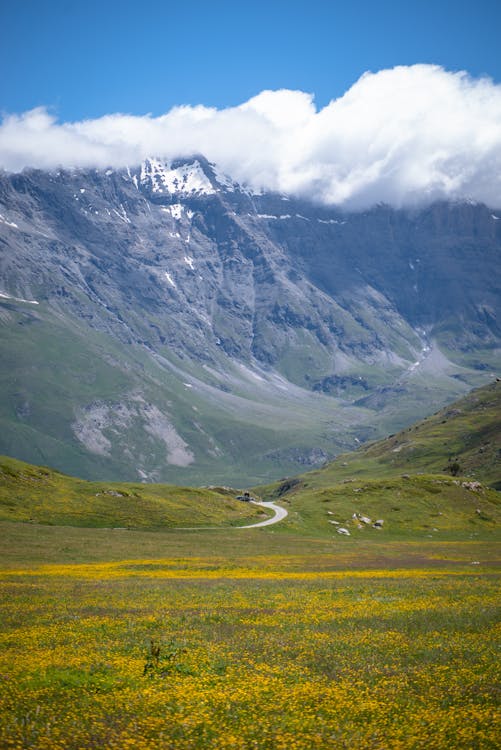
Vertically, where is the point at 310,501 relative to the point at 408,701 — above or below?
below

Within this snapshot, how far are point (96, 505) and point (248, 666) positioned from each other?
288ft

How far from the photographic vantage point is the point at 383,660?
22.6m

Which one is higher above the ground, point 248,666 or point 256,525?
point 248,666

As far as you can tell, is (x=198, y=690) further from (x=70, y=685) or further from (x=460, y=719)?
(x=460, y=719)

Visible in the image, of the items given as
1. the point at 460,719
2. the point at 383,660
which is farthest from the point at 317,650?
the point at 460,719

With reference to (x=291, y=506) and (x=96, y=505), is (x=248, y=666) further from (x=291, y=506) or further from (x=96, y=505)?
(x=291, y=506)

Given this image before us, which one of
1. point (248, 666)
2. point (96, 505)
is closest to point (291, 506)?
point (96, 505)

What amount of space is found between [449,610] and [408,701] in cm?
1493

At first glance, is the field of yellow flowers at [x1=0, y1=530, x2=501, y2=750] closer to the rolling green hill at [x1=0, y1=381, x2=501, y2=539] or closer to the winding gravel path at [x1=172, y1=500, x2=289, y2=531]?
the rolling green hill at [x1=0, y1=381, x2=501, y2=539]

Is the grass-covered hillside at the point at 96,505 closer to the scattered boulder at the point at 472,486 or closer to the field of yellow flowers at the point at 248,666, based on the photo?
the scattered boulder at the point at 472,486

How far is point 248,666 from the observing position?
21.9m

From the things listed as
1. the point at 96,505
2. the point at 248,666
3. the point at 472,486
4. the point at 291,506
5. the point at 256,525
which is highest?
the point at 248,666

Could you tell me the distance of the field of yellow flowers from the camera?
52.5 ft

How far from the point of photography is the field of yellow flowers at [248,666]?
16016 mm
